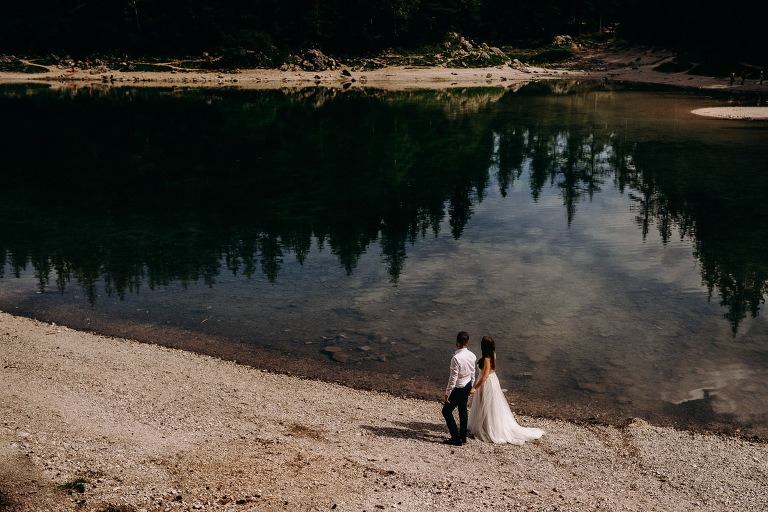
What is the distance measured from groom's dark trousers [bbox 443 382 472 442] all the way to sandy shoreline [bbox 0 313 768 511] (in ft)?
1.29

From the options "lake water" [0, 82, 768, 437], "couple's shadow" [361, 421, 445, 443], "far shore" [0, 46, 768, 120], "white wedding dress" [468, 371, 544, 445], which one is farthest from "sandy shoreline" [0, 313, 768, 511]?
"far shore" [0, 46, 768, 120]

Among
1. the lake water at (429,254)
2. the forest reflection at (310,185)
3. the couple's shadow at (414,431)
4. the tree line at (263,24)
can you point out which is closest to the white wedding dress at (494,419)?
the couple's shadow at (414,431)

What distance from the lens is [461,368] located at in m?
15.0

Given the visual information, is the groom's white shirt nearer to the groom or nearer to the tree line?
the groom

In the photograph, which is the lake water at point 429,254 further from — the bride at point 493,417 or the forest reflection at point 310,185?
the bride at point 493,417

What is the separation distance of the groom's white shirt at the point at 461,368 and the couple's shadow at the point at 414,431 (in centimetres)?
169

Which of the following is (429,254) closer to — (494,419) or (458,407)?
(494,419)

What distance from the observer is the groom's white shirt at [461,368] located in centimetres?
1493

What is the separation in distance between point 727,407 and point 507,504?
9272 millimetres

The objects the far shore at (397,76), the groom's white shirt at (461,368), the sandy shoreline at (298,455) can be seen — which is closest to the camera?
the sandy shoreline at (298,455)

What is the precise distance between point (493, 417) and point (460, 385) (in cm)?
143

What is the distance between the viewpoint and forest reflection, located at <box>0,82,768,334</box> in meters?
32.7

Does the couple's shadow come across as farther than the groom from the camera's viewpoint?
Yes

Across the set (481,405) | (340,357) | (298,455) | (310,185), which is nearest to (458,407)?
(481,405)
